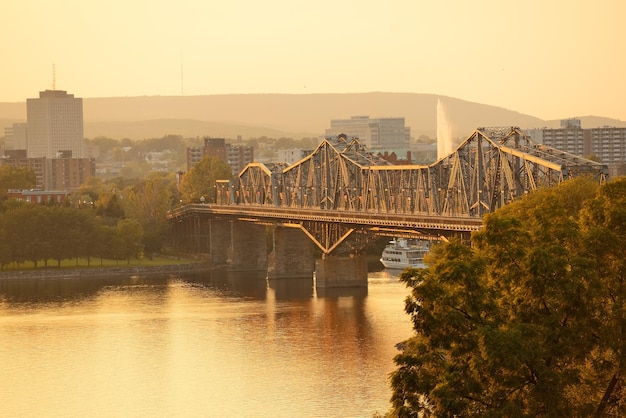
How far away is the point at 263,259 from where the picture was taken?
13850cm

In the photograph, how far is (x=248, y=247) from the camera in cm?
13938

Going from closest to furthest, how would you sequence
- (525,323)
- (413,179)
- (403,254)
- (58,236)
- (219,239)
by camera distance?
(525,323) → (413,179) → (58,236) → (403,254) → (219,239)

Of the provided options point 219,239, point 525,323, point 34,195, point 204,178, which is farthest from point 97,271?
point 525,323

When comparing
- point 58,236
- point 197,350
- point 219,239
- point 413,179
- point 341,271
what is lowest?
point 197,350

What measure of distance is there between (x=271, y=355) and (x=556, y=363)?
3985 cm

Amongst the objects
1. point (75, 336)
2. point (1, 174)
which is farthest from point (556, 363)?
point (1, 174)

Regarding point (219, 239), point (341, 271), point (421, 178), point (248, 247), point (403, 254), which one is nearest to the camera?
point (421, 178)

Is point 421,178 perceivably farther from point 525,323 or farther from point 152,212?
point 525,323

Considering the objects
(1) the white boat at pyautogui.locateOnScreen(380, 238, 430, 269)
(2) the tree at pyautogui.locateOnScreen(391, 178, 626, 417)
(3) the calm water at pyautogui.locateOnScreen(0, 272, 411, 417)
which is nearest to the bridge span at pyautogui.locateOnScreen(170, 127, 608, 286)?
(3) the calm water at pyautogui.locateOnScreen(0, 272, 411, 417)

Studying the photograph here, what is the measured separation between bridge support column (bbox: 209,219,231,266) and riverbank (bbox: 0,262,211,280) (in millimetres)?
6731

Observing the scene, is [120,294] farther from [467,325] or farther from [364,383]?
[467,325]

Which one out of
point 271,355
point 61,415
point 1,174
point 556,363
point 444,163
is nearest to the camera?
point 556,363

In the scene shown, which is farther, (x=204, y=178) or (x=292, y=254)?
(x=204, y=178)

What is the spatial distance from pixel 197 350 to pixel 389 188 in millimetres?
38732
